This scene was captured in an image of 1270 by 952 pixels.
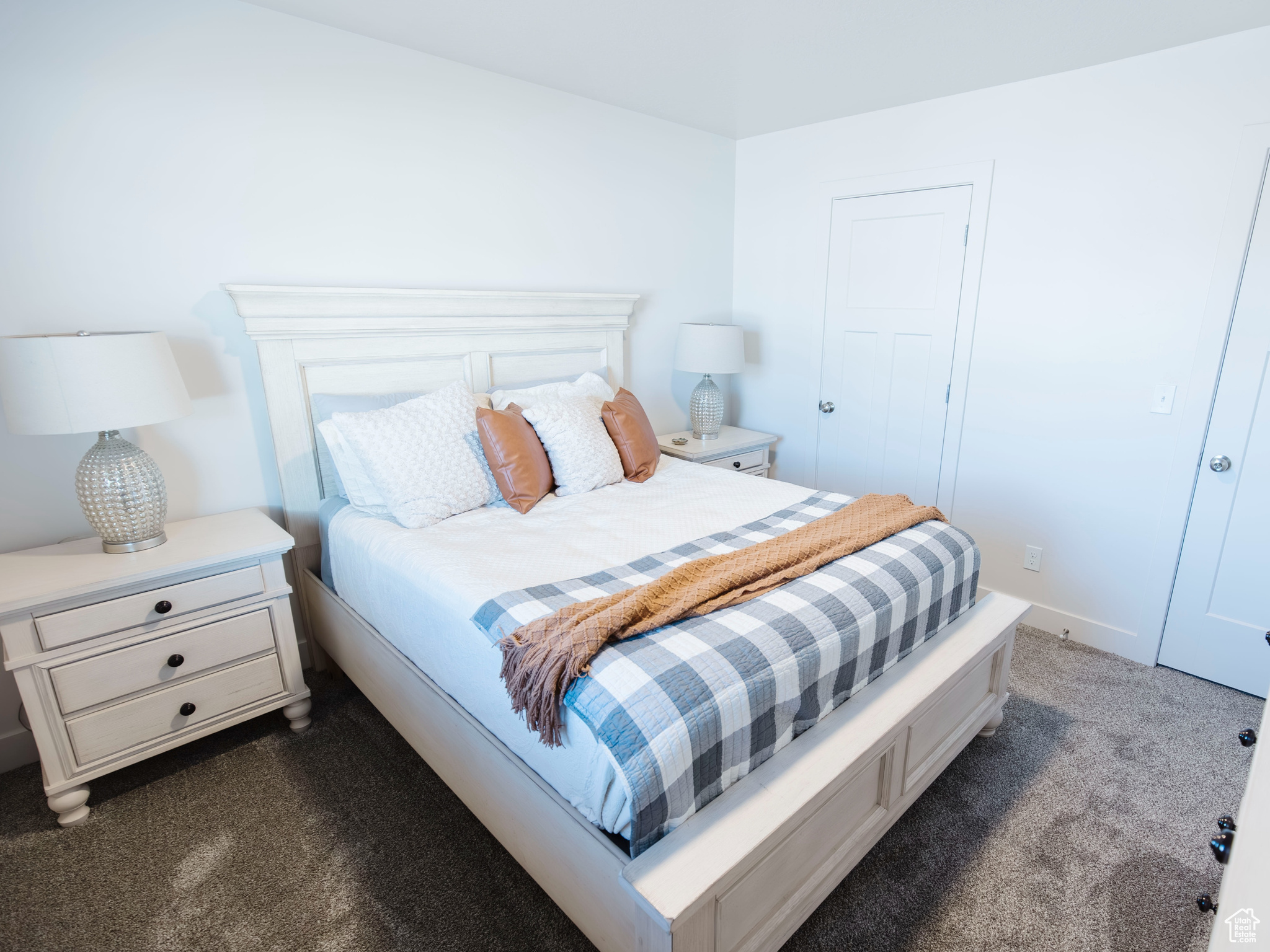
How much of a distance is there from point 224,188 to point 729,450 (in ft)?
7.76

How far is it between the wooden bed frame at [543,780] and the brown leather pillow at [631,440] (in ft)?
1.68

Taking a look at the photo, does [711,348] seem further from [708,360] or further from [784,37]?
[784,37]

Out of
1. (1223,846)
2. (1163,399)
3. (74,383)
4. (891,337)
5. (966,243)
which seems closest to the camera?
(1223,846)

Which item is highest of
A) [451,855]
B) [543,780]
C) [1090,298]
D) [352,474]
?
[1090,298]

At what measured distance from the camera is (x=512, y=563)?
5.99ft

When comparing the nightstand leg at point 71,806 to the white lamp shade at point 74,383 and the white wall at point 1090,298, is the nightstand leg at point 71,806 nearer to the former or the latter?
the white lamp shade at point 74,383

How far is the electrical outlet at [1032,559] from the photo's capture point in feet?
9.43

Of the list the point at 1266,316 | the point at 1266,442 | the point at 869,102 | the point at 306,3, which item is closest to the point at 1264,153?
the point at 1266,316

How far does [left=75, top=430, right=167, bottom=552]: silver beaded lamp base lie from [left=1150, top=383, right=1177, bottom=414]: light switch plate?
11.4ft

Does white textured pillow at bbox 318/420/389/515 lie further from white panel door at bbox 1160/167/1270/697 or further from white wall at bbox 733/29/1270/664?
white panel door at bbox 1160/167/1270/697

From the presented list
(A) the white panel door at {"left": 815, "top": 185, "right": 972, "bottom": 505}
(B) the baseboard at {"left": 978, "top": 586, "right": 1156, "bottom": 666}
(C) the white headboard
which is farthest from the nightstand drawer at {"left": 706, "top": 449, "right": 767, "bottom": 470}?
(B) the baseboard at {"left": 978, "top": 586, "right": 1156, "bottom": 666}

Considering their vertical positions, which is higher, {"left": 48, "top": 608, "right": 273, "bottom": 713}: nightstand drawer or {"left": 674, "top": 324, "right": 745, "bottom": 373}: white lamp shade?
{"left": 674, "top": 324, "right": 745, "bottom": 373}: white lamp shade

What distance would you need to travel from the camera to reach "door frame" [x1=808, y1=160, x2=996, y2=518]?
110 inches

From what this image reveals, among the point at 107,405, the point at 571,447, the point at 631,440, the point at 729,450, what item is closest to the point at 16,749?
the point at 107,405
